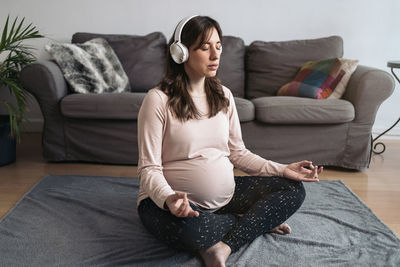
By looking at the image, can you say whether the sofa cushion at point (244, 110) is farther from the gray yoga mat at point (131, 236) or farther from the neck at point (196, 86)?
the neck at point (196, 86)

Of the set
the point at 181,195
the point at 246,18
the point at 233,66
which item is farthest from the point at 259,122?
the point at 181,195

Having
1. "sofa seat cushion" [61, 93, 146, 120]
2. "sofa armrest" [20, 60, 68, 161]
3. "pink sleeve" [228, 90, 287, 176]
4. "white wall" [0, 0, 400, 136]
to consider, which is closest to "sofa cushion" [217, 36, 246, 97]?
"white wall" [0, 0, 400, 136]

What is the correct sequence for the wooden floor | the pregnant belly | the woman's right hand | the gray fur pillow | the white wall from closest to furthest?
the woman's right hand, the pregnant belly, the wooden floor, the gray fur pillow, the white wall

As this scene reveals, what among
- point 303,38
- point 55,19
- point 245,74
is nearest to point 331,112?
point 245,74

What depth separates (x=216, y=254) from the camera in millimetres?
1488

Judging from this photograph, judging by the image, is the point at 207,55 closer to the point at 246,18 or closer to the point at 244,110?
the point at 244,110

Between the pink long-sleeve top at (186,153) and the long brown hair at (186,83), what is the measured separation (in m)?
0.02

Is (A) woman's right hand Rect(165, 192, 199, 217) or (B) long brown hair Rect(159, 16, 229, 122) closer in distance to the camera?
(A) woman's right hand Rect(165, 192, 199, 217)

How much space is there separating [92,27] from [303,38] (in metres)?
1.80

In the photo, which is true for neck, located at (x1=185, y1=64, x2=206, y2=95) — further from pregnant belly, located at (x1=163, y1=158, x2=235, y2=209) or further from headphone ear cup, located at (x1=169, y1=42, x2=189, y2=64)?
pregnant belly, located at (x1=163, y1=158, x2=235, y2=209)

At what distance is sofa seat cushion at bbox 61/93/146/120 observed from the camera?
260 centimetres

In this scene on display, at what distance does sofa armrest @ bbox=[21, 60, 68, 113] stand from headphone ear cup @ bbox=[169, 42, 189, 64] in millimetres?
1419

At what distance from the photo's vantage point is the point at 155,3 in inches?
136

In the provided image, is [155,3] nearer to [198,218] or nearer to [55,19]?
[55,19]
